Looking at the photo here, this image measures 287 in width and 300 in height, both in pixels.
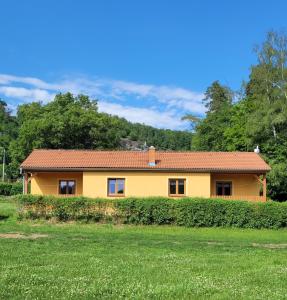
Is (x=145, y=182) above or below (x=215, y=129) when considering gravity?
below

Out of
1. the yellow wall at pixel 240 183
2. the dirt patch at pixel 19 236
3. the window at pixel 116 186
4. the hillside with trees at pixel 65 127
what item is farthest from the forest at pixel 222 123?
the dirt patch at pixel 19 236

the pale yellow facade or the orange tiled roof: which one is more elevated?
the orange tiled roof

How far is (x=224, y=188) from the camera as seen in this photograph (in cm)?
3219

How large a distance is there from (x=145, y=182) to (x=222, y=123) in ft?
111

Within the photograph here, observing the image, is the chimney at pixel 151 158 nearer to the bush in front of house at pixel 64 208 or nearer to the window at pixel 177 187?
the window at pixel 177 187

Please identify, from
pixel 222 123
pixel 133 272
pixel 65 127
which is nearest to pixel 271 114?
pixel 222 123

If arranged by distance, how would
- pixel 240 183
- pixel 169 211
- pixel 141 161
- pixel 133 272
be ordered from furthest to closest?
1. pixel 240 183
2. pixel 141 161
3. pixel 169 211
4. pixel 133 272

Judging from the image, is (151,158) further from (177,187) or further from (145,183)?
(177,187)

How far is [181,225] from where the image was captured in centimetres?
2470

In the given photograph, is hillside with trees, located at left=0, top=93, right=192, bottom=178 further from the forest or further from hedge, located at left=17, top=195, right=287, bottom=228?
hedge, located at left=17, top=195, right=287, bottom=228

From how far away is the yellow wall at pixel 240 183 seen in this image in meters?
32.0

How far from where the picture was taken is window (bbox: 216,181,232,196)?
3212cm

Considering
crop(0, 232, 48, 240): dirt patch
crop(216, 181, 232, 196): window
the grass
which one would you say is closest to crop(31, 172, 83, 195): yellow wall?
crop(216, 181, 232, 196): window

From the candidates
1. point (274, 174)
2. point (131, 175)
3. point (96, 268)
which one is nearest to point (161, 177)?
point (131, 175)
